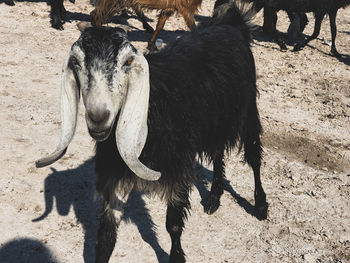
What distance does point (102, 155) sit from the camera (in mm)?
2980

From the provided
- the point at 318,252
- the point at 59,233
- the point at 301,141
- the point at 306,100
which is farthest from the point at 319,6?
the point at 59,233

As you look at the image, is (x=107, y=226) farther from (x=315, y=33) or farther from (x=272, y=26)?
(x=272, y=26)

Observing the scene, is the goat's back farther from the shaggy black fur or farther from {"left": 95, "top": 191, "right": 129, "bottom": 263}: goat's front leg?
{"left": 95, "top": 191, "right": 129, "bottom": 263}: goat's front leg

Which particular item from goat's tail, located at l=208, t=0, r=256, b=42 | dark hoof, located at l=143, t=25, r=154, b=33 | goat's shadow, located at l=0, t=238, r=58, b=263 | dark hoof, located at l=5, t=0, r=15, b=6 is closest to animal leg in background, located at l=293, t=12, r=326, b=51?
dark hoof, located at l=143, t=25, r=154, b=33

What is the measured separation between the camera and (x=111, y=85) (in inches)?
90.6

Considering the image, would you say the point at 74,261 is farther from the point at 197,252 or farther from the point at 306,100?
the point at 306,100

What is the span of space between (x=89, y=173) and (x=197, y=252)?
1.75m

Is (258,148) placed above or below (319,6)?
below

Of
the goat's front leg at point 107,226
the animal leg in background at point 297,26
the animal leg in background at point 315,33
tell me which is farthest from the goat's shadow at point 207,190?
the animal leg in background at point 297,26

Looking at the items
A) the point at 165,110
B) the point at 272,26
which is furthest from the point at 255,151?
the point at 272,26

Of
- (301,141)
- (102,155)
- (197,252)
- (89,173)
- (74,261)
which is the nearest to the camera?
(102,155)

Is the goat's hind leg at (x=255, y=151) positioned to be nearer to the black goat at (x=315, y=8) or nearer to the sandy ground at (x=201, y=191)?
the sandy ground at (x=201, y=191)

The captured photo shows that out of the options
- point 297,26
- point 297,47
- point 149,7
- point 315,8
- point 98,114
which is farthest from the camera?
point 297,26

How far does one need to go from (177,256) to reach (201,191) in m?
1.35
